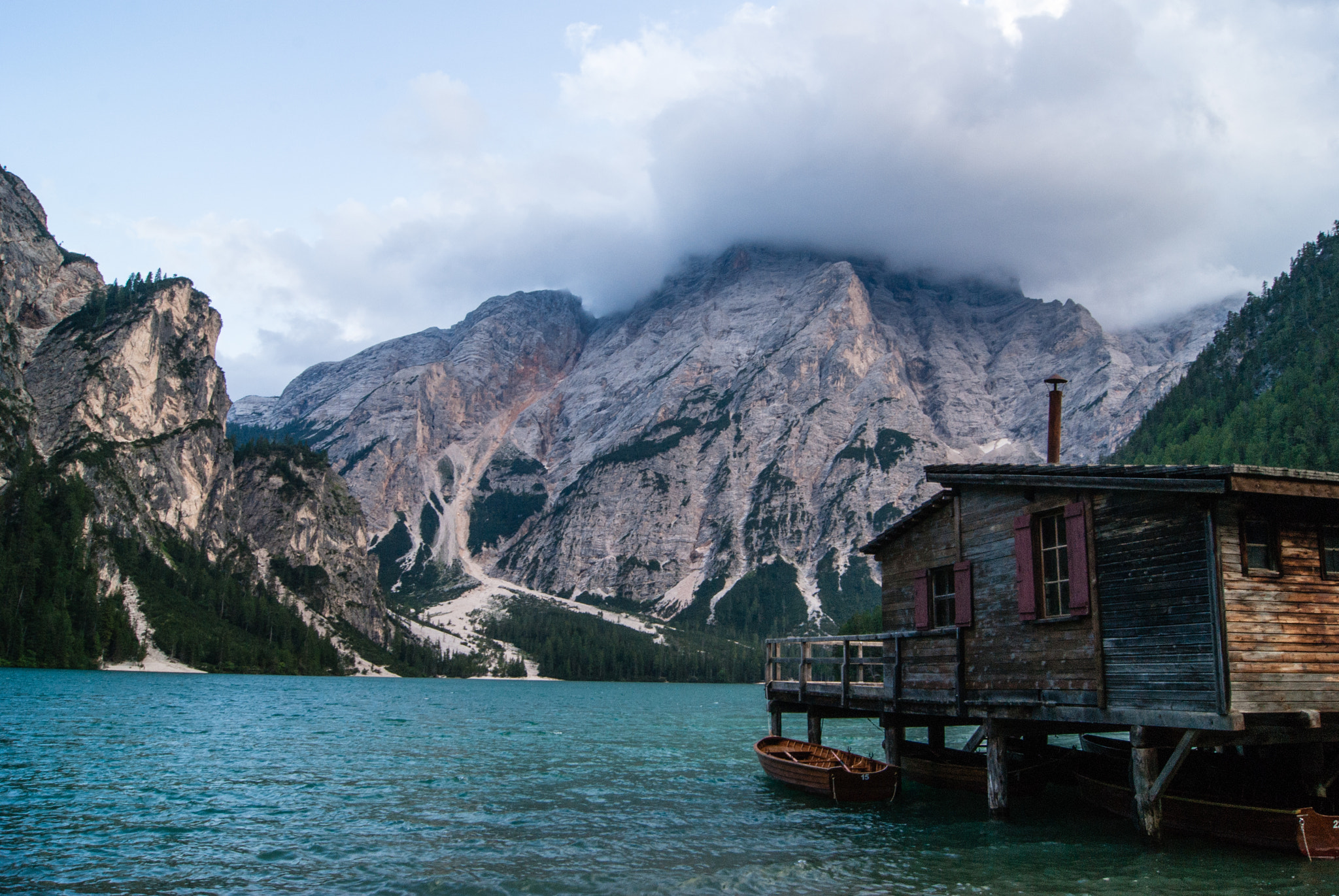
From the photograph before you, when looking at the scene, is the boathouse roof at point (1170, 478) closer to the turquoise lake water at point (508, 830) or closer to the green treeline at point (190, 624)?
the turquoise lake water at point (508, 830)

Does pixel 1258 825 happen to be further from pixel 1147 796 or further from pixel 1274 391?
pixel 1274 391

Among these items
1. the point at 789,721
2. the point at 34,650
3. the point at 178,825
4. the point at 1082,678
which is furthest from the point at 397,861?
the point at 34,650

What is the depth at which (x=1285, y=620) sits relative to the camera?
21172 millimetres

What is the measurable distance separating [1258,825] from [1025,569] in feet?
27.3

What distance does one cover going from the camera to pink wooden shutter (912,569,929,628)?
1216 inches

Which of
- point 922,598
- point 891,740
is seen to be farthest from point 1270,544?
point 891,740

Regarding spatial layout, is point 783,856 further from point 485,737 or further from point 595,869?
point 485,737

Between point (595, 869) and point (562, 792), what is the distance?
42.9 ft

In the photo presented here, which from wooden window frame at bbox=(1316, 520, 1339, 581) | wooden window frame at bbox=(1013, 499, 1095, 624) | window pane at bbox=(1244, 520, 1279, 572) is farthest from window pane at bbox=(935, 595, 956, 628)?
wooden window frame at bbox=(1316, 520, 1339, 581)

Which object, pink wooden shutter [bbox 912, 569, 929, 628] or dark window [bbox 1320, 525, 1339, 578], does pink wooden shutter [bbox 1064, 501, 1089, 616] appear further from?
pink wooden shutter [bbox 912, 569, 929, 628]

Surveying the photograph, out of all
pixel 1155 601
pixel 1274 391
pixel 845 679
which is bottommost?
pixel 845 679

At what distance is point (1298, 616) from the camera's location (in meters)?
21.4

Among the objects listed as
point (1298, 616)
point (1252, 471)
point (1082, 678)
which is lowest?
point (1082, 678)

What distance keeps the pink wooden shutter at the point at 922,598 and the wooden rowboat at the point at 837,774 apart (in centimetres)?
513
